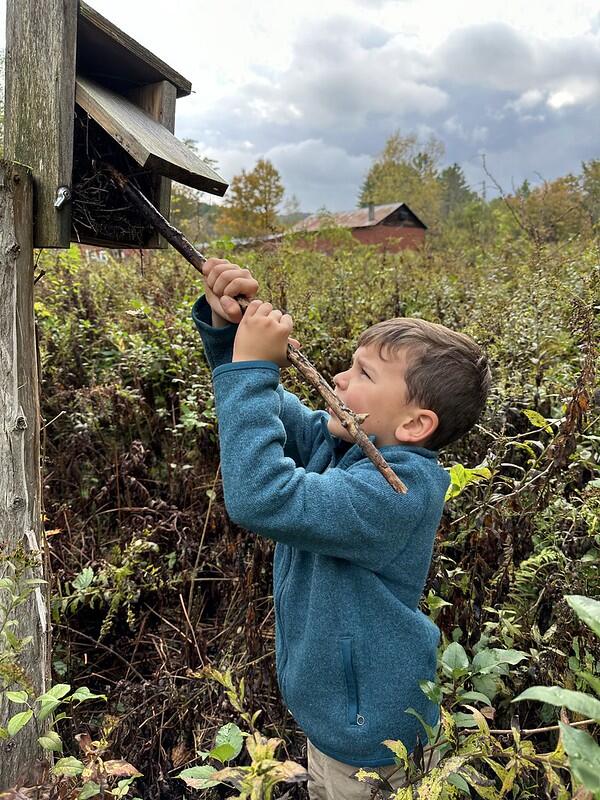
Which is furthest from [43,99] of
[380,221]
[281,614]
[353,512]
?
[380,221]

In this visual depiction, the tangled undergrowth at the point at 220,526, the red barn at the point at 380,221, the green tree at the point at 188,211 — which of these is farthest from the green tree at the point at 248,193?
the tangled undergrowth at the point at 220,526

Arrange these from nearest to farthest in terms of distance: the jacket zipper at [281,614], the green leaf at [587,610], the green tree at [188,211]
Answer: the green leaf at [587,610]
the jacket zipper at [281,614]
the green tree at [188,211]

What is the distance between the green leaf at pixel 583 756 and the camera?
0.62 m

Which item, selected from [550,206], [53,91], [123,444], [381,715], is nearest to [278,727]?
[381,715]

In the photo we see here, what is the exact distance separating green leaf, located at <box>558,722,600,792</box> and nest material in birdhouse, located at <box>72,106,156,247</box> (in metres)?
1.70

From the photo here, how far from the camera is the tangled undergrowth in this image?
196 cm

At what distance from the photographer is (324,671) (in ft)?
4.73

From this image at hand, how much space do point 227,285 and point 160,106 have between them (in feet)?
2.72

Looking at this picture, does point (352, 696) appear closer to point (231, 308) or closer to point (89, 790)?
point (89, 790)

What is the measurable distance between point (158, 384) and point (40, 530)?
5.90 feet

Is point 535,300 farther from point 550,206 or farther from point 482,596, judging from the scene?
point 550,206

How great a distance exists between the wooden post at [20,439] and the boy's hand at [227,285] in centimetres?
53

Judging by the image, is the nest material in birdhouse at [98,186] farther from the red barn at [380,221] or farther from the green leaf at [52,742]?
the red barn at [380,221]

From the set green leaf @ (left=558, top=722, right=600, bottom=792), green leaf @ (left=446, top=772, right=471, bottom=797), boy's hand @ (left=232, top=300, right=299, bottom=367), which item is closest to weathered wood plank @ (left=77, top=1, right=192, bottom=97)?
boy's hand @ (left=232, top=300, right=299, bottom=367)
